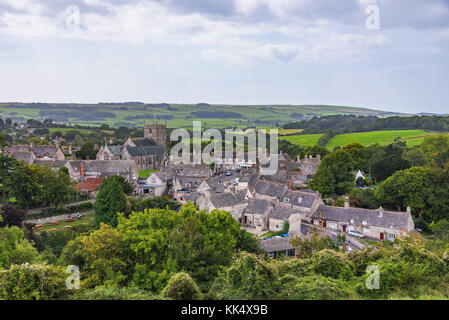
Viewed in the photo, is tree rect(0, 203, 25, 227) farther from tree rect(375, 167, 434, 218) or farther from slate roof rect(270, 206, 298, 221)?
tree rect(375, 167, 434, 218)

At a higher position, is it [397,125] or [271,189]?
[397,125]

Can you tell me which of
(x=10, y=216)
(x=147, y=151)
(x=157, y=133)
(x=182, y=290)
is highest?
(x=157, y=133)

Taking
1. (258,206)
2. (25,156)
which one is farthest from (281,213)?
(25,156)

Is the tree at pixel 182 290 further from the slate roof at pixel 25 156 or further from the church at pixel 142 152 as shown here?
the slate roof at pixel 25 156

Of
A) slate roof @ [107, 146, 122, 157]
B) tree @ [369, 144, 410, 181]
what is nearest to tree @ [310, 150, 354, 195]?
tree @ [369, 144, 410, 181]

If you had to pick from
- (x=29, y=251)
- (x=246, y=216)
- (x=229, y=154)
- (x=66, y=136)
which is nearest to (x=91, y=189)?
(x=246, y=216)

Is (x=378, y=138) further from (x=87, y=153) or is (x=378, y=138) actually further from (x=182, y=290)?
(x=182, y=290)
